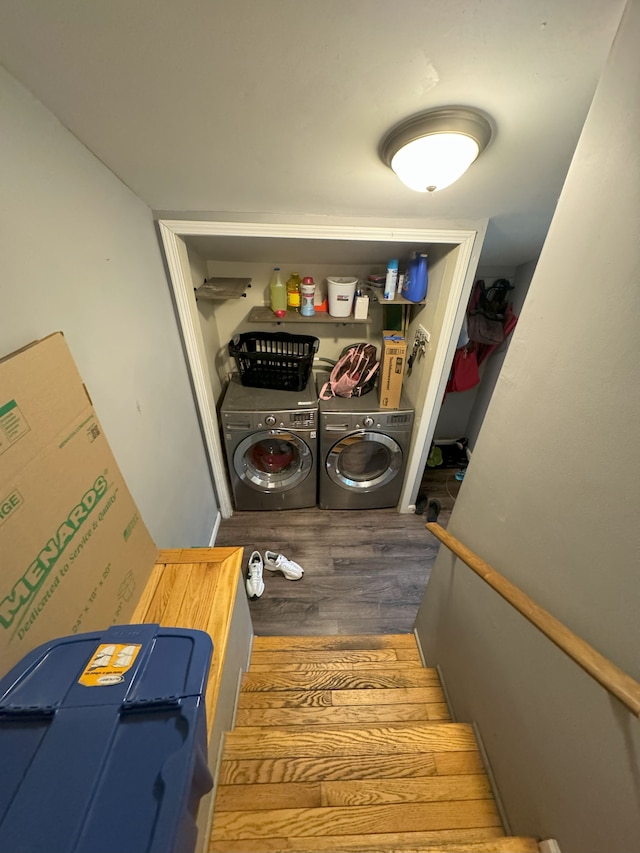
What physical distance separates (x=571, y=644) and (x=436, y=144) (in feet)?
3.98

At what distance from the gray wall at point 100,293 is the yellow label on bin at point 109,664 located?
63cm

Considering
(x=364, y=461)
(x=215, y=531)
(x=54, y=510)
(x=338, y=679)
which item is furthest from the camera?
(x=364, y=461)

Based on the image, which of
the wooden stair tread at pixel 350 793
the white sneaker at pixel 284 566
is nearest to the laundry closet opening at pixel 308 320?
the white sneaker at pixel 284 566

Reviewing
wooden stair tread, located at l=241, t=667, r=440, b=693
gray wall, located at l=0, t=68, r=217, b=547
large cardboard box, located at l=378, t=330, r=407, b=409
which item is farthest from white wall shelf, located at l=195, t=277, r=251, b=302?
wooden stair tread, located at l=241, t=667, r=440, b=693

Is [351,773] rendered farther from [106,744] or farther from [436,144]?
[436,144]

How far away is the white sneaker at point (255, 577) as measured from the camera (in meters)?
1.94

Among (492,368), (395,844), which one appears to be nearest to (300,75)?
(395,844)

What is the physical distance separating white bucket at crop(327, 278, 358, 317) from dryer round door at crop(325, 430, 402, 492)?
2.79 ft

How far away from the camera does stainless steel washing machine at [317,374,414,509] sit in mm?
2117

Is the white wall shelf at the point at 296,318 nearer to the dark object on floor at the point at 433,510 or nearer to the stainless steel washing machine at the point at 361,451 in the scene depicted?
the stainless steel washing machine at the point at 361,451

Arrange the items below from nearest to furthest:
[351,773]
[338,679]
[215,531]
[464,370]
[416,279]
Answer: [351,773] < [338,679] < [416,279] < [215,531] < [464,370]

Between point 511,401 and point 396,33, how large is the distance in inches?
32.3

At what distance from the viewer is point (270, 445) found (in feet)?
7.97

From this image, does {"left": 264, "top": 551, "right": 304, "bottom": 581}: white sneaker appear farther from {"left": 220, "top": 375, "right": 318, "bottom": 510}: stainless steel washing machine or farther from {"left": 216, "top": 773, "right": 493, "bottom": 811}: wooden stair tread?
{"left": 216, "top": 773, "right": 493, "bottom": 811}: wooden stair tread
